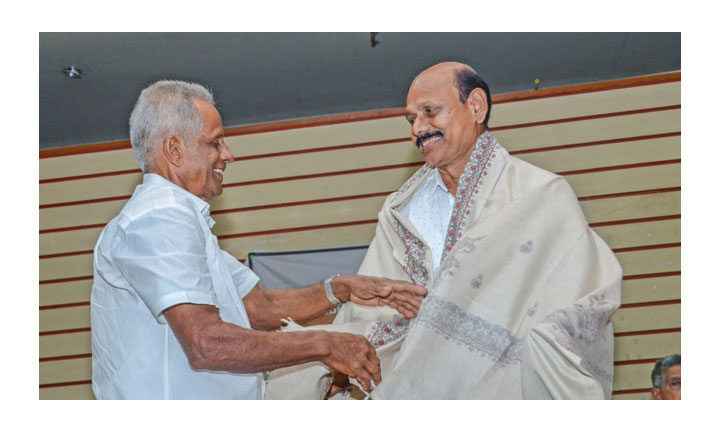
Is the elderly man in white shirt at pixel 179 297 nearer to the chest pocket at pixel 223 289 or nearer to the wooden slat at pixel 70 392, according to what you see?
the chest pocket at pixel 223 289

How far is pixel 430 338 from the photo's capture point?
260 cm

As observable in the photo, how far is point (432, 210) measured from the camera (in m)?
3.04

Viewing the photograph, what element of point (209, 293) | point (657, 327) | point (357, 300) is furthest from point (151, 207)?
point (657, 327)

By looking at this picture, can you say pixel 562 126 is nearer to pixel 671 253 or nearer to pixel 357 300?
pixel 671 253

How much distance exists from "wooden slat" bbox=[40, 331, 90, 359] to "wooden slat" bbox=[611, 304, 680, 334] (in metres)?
2.90

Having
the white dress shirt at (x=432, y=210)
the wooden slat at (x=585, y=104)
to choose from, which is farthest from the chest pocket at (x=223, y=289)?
the wooden slat at (x=585, y=104)

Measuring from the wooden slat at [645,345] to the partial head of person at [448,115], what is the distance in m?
2.05

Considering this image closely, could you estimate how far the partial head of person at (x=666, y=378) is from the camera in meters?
3.95

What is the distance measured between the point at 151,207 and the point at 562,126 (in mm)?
2609

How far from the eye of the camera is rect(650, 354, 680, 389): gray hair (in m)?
4.14

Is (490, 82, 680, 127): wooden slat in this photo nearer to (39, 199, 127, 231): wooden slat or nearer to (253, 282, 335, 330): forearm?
(253, 282, 335, 330): forearm

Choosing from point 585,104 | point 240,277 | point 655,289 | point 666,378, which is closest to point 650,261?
point 655,289

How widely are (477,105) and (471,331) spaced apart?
829mm

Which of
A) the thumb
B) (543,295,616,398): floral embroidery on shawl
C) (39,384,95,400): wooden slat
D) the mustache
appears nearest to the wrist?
the thumb
